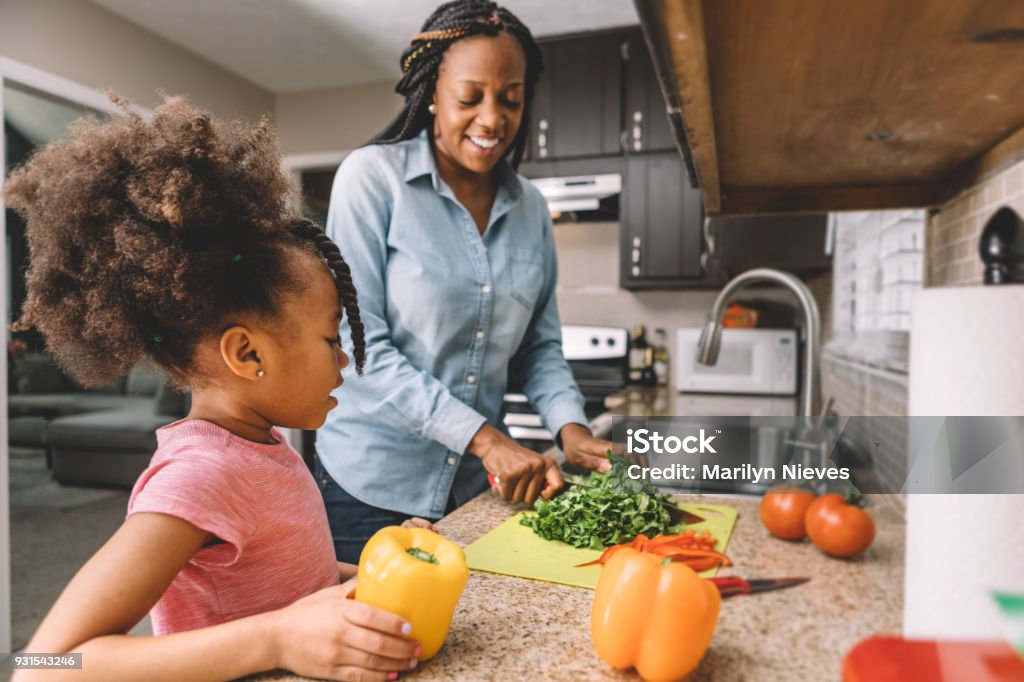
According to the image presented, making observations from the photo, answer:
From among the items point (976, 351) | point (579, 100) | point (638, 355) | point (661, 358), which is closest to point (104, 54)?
point (579, 100)

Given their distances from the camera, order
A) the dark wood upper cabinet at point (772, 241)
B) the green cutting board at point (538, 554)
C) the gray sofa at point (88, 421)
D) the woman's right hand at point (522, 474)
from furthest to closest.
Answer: the gray sofa at point (88, 421) → the dark wood upper cabinet at point (772, 241) → the woman's right hand at point (522, 474) → the green cutting board at point (538, 554)

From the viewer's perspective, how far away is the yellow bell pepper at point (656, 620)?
0.52m

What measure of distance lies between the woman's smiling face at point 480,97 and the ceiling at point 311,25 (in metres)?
2.13

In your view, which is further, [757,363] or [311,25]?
[311,25]

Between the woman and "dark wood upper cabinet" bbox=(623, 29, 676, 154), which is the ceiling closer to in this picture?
"dark wood upper cabinet" bbox=(623, 29, 676, 154)

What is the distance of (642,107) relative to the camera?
10.8ft

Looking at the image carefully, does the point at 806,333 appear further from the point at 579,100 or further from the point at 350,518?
the point at 579,100

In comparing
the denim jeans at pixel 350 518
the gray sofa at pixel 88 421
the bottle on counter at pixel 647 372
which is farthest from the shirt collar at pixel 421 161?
the gray sofa at pixel 88 421

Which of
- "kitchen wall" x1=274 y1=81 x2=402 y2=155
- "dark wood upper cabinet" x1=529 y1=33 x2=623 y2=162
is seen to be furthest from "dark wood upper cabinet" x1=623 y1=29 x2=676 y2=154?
"kitchen wall" x1=274 y1=81 x2=402 y2=155

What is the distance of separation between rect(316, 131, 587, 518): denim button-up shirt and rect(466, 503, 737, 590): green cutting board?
0.69 feet

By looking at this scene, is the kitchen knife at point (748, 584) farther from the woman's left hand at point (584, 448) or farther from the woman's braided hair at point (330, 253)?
the woman's braided hair at point (330, 253)

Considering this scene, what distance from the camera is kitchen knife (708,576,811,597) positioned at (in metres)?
0.67

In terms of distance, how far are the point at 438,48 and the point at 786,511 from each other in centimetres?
91

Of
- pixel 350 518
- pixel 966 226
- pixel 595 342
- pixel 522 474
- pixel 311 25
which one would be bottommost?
pixel 350 518
